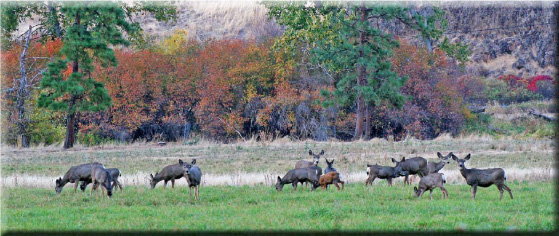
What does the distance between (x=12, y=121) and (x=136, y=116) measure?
8.02 meters

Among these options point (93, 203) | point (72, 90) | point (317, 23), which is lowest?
point (93, 203)

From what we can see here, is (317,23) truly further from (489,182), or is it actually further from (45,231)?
(45,231)

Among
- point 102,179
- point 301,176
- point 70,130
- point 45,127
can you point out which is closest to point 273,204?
point 301,176

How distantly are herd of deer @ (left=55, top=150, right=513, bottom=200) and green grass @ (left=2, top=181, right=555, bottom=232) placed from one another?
1.00ft

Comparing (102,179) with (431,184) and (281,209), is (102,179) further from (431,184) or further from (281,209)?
(431,184)

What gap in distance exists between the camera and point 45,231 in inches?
440

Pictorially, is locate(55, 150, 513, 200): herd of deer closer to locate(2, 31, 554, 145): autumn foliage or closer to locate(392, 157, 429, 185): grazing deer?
locate(392, 157, 429, 185): grazing deer

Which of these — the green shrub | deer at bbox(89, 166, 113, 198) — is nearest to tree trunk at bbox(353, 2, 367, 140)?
the green shrub

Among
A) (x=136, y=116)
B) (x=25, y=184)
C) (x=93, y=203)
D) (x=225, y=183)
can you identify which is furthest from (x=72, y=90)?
(x=93, y=203)

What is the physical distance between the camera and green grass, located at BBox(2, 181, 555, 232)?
37.4ft

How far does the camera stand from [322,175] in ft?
56.5

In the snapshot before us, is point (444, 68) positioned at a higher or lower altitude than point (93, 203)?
higher

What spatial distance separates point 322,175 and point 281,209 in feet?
13.0

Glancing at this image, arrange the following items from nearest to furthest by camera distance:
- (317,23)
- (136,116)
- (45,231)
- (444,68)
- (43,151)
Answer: (45,231), (43,151), (317,23), (136,116), (444,68)
